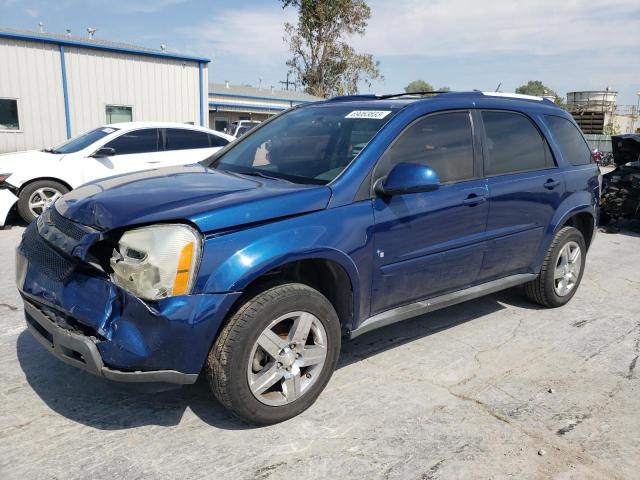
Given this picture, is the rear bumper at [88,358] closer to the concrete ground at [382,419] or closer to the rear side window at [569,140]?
the concrete ground at [382,419]

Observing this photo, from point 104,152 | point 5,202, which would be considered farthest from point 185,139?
point 5,202

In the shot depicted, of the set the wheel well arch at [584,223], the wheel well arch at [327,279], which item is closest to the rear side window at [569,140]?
the wheel well arch at [584,223]

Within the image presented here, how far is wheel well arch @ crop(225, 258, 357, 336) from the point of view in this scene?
10.1 feet

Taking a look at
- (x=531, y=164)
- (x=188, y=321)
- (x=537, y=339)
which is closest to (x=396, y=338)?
(x=537, y=339)

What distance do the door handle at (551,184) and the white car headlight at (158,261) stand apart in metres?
3.13

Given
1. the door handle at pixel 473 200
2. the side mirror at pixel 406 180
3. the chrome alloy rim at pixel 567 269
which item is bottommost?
the chrome alloy rim at pixel 567 269

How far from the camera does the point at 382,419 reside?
310 centimetres

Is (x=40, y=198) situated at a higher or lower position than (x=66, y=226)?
lower

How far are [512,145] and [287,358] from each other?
2623mm

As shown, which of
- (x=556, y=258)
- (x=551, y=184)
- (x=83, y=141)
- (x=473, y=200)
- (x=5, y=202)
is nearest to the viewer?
(x=473, y=200)

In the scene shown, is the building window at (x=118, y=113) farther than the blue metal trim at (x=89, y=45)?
Yes

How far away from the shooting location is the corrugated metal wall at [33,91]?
48.3 feet

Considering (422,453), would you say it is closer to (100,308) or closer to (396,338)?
(396,338)

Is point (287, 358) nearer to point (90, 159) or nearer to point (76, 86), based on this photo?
point (90, 159)
